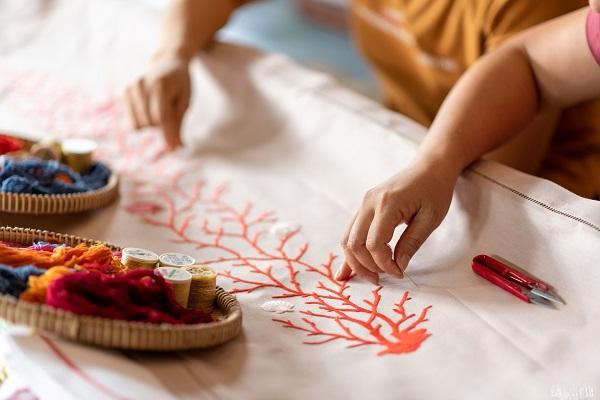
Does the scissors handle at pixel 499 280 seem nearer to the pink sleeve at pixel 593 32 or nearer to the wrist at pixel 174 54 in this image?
the pink sleeve at pixel 593 32

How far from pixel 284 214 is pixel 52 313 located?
1.33 ft

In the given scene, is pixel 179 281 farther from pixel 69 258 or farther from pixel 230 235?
pixel 230 235

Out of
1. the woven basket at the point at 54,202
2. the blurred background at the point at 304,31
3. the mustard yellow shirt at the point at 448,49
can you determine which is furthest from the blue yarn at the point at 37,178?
the blurred background at the point at 304,31

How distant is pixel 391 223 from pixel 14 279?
0.34 m

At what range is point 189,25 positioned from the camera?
3.98 ft

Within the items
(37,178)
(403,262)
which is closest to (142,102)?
(37,178)

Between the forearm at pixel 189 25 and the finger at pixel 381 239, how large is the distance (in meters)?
0.55

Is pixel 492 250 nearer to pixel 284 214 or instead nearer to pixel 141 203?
pixel 284 214

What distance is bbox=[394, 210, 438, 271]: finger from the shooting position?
0.76 metres

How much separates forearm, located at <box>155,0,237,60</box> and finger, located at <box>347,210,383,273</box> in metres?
0.53

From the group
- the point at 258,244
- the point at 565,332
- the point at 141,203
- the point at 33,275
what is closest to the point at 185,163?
the point at 141,203

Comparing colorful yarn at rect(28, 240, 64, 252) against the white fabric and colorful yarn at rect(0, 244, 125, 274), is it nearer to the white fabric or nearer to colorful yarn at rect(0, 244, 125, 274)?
colorful yarn at rect(0, 244, 125, 274)

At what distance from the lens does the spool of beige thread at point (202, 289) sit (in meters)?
0.69

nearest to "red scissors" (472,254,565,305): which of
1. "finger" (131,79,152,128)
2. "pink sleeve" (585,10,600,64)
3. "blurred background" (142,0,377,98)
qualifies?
"pink sleeve" (585,10,600,64)
